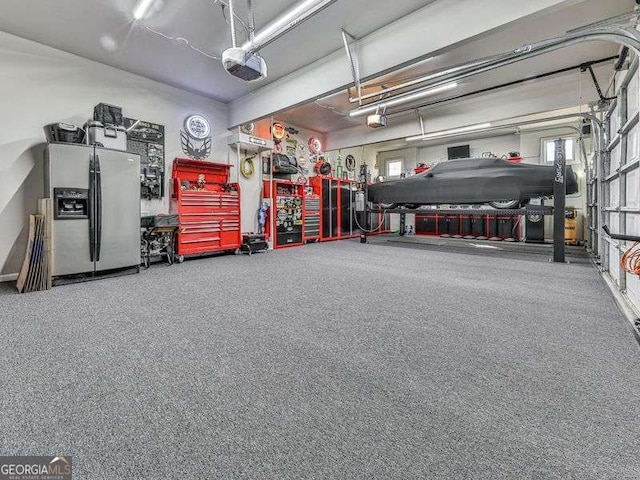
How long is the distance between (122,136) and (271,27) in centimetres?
248

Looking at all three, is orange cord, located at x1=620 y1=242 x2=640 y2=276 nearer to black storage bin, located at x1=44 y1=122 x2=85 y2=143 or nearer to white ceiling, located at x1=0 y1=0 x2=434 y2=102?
white ceiling, located at x1=0 y1=0 x2=434 y2=102

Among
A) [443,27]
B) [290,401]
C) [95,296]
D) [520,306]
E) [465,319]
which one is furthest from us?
[443,27]

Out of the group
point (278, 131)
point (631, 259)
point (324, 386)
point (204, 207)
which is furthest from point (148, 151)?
point (631, 259)

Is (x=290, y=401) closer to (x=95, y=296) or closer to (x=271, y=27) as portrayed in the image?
(x=95, y=296)

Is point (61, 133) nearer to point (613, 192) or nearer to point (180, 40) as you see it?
point (180, 40)

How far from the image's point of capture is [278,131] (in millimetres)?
6613

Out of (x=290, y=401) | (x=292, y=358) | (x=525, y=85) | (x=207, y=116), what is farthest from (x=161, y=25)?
(x=525, y=85)

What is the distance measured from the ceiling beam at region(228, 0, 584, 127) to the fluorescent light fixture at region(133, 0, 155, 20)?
2.01 metres

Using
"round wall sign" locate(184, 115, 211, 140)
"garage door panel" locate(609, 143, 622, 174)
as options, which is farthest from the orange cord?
"round wall sign" locate(184, 115, 211, 140)

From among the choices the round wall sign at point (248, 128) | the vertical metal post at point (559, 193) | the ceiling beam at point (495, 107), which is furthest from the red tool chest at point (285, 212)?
the vertical metal post at point (559, 193)

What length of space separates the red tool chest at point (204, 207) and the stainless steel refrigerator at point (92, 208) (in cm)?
83

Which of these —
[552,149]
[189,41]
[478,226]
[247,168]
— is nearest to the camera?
[189,41]

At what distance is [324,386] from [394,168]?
34.0 feet

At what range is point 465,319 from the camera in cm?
202
